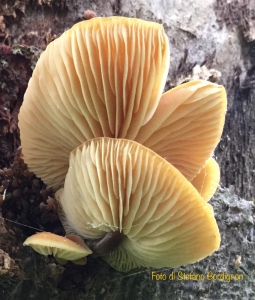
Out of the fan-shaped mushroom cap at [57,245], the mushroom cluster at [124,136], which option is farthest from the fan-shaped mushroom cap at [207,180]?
the fan-shaped mushroom cap at [57,245]

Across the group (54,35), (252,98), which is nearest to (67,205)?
(54,35)

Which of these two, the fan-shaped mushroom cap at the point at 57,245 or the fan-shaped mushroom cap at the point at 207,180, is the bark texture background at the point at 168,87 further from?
the fan-shaped mushroom cap at the point at 207,180

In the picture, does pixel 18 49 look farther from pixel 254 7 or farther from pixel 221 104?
pixel 254 7

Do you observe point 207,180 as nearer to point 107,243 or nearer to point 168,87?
point 107,243

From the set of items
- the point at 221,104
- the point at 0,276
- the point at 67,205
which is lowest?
the point at 0,276

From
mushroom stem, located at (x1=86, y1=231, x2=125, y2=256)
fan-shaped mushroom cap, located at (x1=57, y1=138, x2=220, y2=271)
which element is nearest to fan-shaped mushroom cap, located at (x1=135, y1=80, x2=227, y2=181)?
fan-shaped mushroom cap, located at (x1=57, y1=138, x2=220, y2=271)

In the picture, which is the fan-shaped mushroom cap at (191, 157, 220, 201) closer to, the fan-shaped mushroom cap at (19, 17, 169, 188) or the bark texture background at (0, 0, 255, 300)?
the bark texture background at (0, 0, 255, 300)

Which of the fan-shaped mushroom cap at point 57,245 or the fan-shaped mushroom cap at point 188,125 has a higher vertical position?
the fan-shaped mushroom cap at point 188,125
